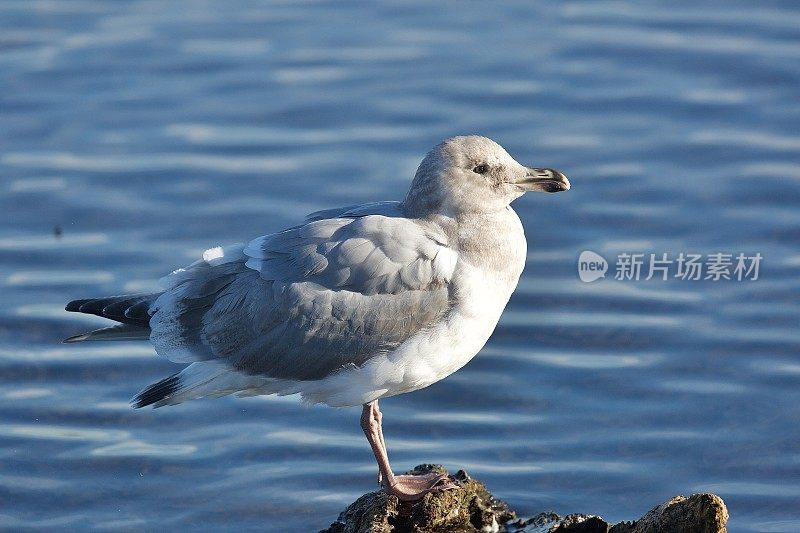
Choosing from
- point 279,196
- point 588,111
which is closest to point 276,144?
point 279,196

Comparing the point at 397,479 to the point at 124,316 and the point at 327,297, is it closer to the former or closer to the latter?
the point at 327,297

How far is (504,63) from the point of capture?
1355 centimetres

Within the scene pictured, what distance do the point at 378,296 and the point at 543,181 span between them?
1.10 m

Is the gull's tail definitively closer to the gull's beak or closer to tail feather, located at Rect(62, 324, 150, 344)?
tail feather, located at Rect(62, 324, 150, 344)

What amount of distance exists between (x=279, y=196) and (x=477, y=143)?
434 cm

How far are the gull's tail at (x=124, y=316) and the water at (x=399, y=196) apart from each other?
122 centimetres

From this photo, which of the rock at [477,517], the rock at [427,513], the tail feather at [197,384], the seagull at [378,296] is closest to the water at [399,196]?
the rock at [477,517]

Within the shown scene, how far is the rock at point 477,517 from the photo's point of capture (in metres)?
6.70

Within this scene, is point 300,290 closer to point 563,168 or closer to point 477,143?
point 477,143

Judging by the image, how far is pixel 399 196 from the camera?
1163 cm

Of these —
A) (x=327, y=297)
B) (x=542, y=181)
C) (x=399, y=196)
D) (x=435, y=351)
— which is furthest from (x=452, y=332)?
(x=399, y=196)

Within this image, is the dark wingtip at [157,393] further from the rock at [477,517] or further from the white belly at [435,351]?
the rock at [477,517]

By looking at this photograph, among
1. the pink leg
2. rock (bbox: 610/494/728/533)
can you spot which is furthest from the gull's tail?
rock (bbox: 610/494/728/533)

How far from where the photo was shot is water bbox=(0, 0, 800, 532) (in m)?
9.15
